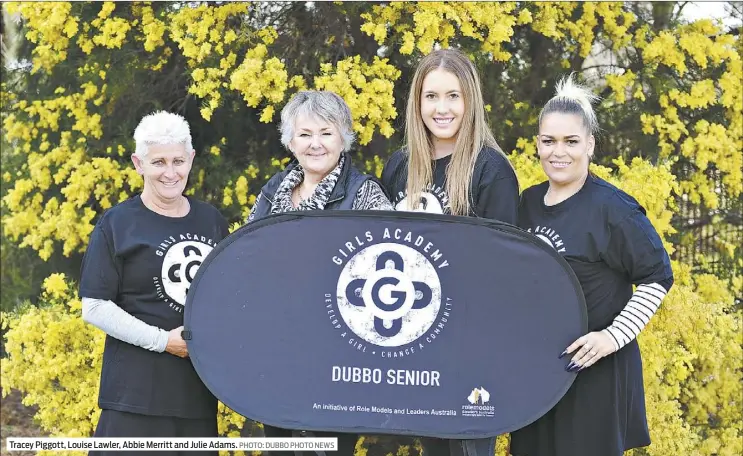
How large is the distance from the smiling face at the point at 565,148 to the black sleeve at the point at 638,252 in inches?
8.7

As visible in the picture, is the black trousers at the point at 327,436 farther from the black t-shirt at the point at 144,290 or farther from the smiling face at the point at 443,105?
the smiling face at the point at 443,105

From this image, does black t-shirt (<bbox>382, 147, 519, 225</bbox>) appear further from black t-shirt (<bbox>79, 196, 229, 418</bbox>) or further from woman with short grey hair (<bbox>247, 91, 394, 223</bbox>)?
black t-shirt (<bbox>79, 196, 229, 418</bbox>)

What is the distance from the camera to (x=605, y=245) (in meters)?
2.54

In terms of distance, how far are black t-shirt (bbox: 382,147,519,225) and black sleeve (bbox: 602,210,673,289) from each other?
1.03 feet

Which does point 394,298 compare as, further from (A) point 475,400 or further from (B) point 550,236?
(B) point 550,236

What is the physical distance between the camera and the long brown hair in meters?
2.62

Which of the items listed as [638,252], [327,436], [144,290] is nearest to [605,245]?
[638,252]

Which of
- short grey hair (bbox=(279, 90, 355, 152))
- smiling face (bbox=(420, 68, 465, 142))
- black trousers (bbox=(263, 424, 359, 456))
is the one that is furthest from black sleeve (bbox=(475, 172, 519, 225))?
black trousers (bbox=(263, 424, 359, 456))

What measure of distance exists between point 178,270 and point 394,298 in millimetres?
770

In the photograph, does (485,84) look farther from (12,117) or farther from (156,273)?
(12,117)

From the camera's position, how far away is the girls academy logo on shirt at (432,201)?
2646 mm

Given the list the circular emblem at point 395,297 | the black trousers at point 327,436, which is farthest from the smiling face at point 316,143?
the black trousers at point 327,436
